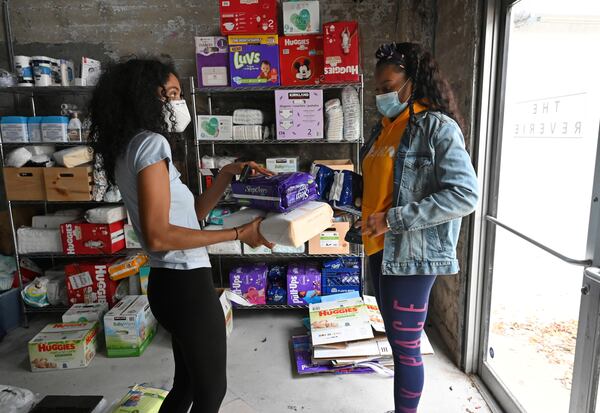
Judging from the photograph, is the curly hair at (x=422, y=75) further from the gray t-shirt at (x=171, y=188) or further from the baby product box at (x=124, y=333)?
the baby product box at (x=124, y=333)

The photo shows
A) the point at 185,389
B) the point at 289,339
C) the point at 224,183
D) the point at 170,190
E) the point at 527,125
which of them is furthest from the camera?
the point at 289,339

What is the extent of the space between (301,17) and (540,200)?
180cm

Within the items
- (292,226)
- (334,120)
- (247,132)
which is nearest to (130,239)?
(247,132)

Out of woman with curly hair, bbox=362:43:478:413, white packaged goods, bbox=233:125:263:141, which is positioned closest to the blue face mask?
woman with curly hair, bbox=362:43:478:413

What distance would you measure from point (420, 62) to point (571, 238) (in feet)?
2.83

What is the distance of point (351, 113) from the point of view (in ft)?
9.04

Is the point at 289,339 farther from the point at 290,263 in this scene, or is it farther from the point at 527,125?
the point at 527,125

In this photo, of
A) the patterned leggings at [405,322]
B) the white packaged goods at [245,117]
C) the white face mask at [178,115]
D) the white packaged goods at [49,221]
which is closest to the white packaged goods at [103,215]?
the white packaged goods at [49,221]

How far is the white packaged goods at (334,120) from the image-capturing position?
2746 millimetres

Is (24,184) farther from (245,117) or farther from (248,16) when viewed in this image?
(248,16)

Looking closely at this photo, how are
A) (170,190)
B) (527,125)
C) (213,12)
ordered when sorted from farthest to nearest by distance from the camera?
(213,12) → (527,125) → (170,190)

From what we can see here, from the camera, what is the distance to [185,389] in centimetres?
145

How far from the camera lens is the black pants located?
127cm

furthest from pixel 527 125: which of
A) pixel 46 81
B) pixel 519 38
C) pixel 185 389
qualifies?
pixel 46 81
